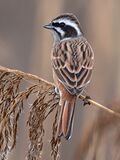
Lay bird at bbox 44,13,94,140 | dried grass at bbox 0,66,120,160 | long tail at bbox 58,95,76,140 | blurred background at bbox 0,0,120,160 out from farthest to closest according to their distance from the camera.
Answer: blurred background at bbox 0,0,120,160 < bird at bbox 44,13,94,140 < long tail at bbox 58,95,76,140 < dried grass at bbox 0,66,120,160

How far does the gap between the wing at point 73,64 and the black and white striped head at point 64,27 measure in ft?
0.20

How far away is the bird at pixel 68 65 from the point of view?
126 inches

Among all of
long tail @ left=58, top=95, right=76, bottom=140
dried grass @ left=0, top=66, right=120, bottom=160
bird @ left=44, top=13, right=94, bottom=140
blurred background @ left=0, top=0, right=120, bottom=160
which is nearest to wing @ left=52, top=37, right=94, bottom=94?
bird @ left=44, top=13, right=94, bottom=140

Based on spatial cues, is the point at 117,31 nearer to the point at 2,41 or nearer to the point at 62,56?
the point at 2,41

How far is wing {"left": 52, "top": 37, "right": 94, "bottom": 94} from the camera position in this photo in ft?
12.0

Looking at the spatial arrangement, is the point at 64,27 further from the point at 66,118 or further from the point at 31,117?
the point at 31,117

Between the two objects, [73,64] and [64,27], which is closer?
[73,64]

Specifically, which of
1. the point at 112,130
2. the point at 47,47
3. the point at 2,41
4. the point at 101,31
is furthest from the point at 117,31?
the point at 112,130

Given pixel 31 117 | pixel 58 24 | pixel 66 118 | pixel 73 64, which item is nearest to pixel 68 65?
pixel 73 64

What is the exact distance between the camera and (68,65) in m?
3.91

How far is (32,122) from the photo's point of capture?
103 inches

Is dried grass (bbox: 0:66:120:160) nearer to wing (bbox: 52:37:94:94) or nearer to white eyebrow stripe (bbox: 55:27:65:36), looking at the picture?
wing (bbox: 52:37:94:94)

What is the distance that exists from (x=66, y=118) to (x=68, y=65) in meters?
0.85

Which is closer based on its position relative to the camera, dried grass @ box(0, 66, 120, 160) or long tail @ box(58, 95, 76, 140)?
dried grass @ box(0, 66, 120, 160)
